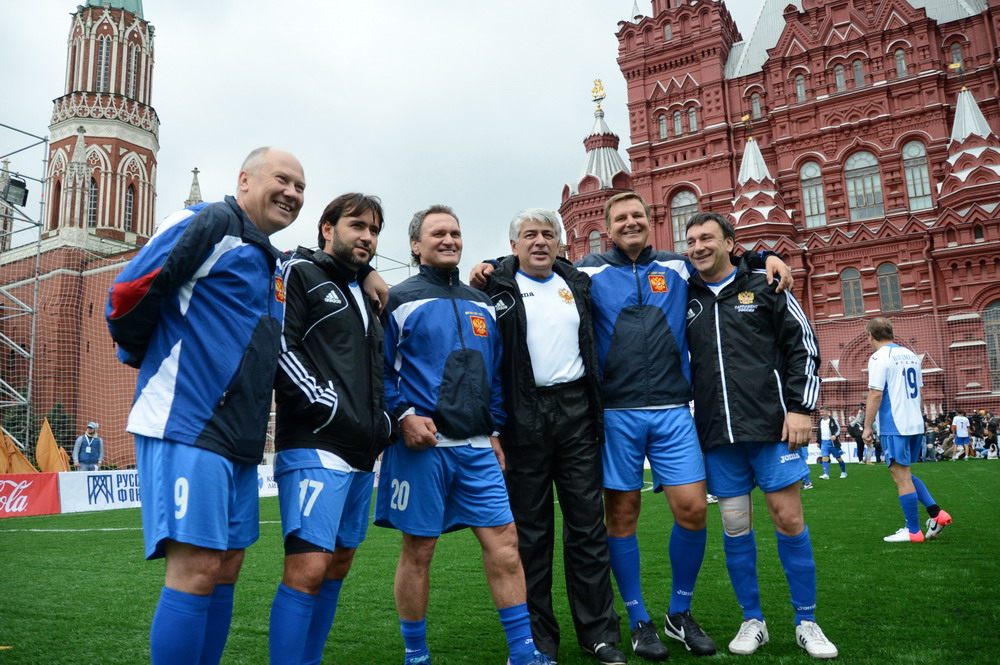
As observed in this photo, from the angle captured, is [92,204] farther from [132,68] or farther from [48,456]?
[48,456]

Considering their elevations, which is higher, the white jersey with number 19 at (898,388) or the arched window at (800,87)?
the arched window at (800,87)

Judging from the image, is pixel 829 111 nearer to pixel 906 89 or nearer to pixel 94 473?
pixel 906 89

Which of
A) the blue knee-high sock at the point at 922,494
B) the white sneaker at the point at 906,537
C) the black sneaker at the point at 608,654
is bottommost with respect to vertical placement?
the white sneaker at the point at 906,537

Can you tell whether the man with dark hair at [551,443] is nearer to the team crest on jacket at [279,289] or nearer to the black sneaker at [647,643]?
the black sneaker at [647,643]

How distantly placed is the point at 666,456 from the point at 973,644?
5.31 ft

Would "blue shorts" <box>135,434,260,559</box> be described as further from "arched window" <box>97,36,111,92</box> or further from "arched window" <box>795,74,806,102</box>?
"arched window" <box>97,36,111,92</box>

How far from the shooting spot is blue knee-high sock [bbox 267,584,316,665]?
2662mm

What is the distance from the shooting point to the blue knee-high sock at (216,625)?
8.42 ft

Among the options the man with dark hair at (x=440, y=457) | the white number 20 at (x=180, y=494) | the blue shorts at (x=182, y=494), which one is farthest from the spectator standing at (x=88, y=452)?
the white number 20 at (x=180, y=494)

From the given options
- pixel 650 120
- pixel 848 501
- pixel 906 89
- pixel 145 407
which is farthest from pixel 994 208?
pixel 145 407

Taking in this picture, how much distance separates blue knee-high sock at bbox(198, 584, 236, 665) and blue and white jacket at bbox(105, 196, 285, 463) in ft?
1.72

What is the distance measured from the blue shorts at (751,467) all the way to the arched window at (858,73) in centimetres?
3387

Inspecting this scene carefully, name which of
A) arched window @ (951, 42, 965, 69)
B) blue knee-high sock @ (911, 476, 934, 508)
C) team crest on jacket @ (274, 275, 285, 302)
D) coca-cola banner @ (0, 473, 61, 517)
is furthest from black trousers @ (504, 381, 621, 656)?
arched window @ (951, 42, 965, 69)

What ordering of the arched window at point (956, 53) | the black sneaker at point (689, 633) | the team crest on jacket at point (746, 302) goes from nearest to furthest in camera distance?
the black sneaker at point (689, 633) < the team crest on jacket at point (746, 302) < the arched window at point (956, 53)
